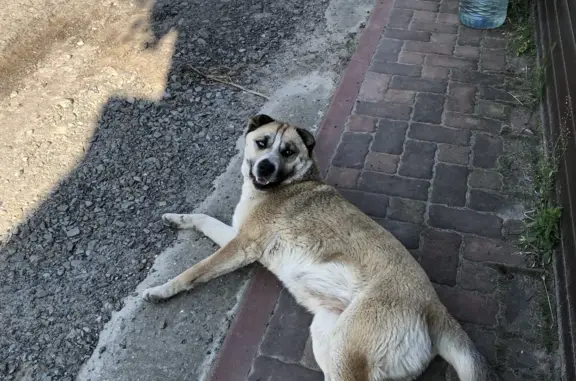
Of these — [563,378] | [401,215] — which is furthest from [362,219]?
[563,378]

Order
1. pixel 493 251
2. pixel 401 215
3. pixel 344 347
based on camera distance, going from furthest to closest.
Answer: pixel 401 215 → pixel 493 251 → pixel 344 347

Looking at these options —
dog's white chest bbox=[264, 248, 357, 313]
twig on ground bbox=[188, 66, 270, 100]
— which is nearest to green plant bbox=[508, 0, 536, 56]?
twig on ground bbox=[188, 66, 270, 100]

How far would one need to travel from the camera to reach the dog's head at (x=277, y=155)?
150 inches

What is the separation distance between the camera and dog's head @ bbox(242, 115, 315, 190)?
3813 mm

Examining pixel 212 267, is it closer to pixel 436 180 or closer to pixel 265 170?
pixel 265 170

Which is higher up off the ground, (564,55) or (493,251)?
(564,55)

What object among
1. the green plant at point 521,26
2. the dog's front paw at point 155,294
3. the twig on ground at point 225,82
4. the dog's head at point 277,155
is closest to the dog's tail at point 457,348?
the dog's head at point 277,155

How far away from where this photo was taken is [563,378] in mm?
3125

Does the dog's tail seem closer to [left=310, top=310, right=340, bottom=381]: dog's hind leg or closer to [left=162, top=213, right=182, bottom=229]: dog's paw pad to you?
[left=310, top=310, right=340, bottom=381]: dog's hind leg

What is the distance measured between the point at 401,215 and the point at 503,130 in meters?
1.50

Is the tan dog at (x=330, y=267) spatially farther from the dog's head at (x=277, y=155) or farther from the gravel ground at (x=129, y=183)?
the gravel ground at (x=129, y=183)

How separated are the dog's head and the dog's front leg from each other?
0.48 meters

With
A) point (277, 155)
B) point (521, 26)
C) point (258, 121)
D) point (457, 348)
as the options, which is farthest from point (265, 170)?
point (521, 26)

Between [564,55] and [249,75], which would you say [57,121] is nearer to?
[249,75]
